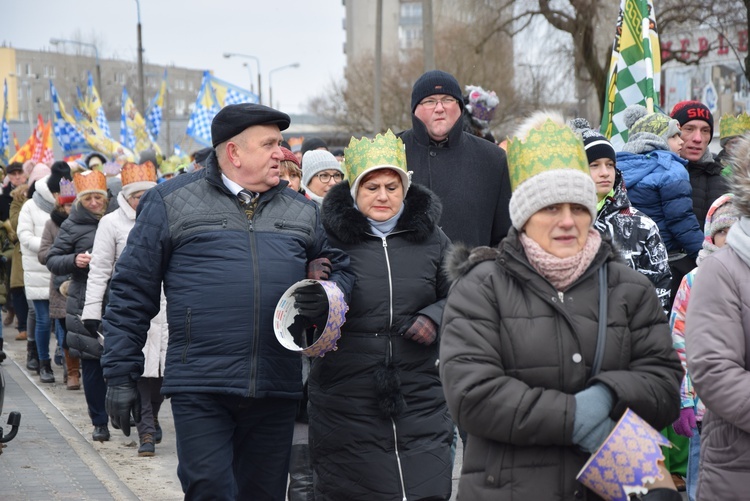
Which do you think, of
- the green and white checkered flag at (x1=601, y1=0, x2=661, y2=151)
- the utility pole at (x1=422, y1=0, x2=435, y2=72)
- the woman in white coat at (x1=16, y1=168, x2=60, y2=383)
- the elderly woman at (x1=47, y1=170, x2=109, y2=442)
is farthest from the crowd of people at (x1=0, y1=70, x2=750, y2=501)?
the utility pole at (x1=422, y1=0, x2=435, y2=72)

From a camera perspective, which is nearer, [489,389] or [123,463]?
[489,389]

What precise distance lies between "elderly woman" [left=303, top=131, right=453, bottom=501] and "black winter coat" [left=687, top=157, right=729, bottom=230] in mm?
4085

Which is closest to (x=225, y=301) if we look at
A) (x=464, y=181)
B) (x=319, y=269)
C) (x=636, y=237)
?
(x=319, y=269)

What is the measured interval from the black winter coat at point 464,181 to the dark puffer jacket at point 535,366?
2783 millimetres

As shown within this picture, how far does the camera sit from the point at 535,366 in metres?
3.44

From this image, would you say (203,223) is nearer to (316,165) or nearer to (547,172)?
(547,172)

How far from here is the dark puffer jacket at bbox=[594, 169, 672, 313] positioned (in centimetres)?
612

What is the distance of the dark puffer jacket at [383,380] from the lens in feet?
16.9

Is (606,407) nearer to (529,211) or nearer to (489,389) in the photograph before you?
(489,389)

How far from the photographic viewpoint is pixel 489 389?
11.1ft

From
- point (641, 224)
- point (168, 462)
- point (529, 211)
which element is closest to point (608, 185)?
point (641, 224)

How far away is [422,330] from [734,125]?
5.48 meters

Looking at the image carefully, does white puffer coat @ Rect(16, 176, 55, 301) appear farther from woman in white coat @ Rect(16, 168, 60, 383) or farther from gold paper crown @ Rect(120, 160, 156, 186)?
gold paper crown @ Rect(120, 160, 156, 186)

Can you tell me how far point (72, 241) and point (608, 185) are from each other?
15.9 ft
